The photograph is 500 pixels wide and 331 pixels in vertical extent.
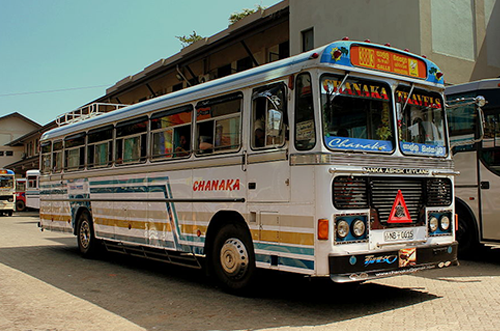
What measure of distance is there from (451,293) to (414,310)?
54.0 inches

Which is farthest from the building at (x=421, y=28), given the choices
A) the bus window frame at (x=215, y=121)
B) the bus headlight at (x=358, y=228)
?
the bus headlight at (x=358, y=228)

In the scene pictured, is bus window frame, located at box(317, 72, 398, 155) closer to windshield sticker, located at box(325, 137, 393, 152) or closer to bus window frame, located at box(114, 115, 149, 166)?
windshield sticker, located at box(325, 137, 393, 152)

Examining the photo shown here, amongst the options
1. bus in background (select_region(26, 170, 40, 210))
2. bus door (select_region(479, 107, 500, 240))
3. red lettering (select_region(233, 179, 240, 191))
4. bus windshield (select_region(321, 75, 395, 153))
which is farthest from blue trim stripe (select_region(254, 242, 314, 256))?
bus in background (select_region(26, 170, 40, 210))

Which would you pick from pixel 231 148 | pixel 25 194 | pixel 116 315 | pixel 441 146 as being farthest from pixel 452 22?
pixel 25 194

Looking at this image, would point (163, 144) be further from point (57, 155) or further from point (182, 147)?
point (57, 155)

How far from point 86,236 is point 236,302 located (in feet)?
20.2

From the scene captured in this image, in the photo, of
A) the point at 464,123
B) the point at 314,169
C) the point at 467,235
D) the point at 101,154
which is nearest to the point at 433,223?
the point at 314,169

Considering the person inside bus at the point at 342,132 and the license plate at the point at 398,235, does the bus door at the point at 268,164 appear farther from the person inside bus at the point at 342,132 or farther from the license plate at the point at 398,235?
the license plate at the point at 398,235

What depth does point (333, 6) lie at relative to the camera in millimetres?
19062

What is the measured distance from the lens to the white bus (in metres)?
6.28

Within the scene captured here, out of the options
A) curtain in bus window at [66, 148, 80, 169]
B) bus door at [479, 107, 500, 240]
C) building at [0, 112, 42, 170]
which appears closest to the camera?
bus door at [479, 107, 500, 240]

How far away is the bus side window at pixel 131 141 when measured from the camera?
9.95 metres

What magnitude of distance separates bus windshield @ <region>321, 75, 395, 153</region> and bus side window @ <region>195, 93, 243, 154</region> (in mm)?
1577

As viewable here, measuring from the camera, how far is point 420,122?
7332mm
